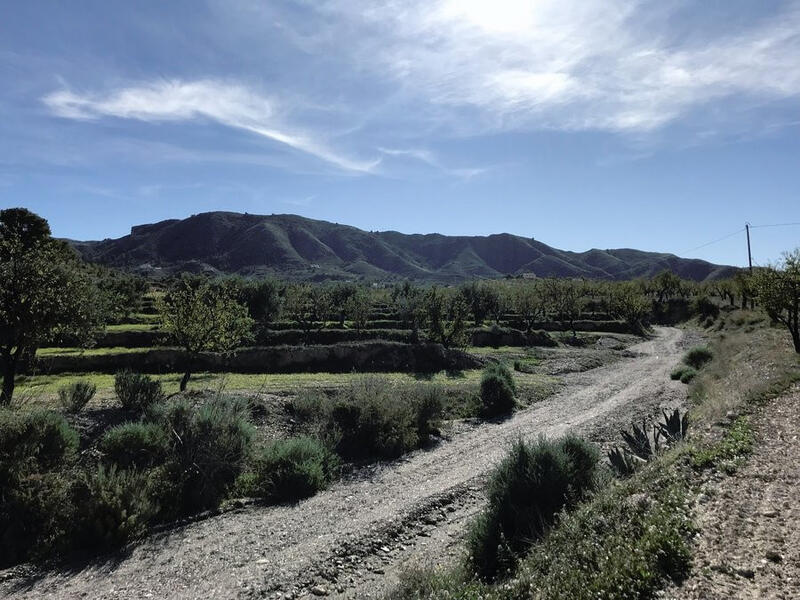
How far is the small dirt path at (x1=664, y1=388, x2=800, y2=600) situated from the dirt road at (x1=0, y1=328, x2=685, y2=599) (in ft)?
18.2

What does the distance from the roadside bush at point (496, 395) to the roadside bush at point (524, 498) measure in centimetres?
1471

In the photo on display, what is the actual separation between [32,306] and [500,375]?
22.4 m

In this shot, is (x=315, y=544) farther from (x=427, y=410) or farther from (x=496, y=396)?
(x=496, y=396)

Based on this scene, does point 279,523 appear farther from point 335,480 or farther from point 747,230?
point 747,230

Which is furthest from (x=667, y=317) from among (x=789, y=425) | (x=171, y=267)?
(x=171, y=267)

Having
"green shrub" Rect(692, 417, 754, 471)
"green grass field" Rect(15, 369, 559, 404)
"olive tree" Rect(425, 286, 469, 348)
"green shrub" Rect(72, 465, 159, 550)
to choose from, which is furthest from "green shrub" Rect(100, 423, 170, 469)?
"olive tree" Rect(425, 286, 469, 348)

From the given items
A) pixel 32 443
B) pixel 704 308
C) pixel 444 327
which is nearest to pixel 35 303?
pixel 32 443

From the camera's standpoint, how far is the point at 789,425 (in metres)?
12.3

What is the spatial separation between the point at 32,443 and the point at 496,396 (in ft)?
67.6

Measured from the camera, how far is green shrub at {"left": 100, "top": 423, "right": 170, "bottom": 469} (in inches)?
578

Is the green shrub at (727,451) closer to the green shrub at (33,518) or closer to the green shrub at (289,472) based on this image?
the green shrub at (289,472)

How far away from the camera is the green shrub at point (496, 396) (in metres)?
26.2

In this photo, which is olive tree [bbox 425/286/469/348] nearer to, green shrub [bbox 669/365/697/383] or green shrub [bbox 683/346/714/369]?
green shrub [bbox 669/365/697/383]

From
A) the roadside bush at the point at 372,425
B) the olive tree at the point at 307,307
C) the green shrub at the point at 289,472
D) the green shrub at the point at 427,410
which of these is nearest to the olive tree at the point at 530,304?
the olive tree at the point at 307,307
